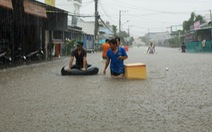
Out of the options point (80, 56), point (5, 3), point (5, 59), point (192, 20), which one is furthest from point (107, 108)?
point (192, 20)

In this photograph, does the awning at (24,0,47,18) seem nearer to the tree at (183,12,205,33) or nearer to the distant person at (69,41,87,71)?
the distant person at (69,41,87,71)

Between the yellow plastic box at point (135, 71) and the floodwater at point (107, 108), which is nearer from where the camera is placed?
the floodwater at point (107, 108)

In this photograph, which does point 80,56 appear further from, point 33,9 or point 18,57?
point 18,57

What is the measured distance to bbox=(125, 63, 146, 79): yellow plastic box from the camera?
1137 cm

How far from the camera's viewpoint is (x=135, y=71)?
37.4ft

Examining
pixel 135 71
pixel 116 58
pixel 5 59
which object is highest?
pixel 116 58

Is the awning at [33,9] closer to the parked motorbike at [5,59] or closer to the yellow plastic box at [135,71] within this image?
the parked motorbike at [5,59]

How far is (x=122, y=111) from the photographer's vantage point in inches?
237

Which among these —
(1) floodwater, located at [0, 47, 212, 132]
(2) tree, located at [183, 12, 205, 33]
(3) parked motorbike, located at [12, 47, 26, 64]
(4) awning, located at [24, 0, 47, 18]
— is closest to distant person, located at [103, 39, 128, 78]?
(1) floodwater, located at [0, 47, 212, 132]

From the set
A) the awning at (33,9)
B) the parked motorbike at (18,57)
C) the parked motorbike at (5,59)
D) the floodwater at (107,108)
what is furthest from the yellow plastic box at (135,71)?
the parked motorbike at (18,57)

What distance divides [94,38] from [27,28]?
82.4 ft

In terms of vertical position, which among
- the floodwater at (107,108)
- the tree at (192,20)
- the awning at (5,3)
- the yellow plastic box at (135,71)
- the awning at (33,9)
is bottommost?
the floodwater at (107,108)

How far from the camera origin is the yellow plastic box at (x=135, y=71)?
1137cm

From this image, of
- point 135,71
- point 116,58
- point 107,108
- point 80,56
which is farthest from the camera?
point 80,56
